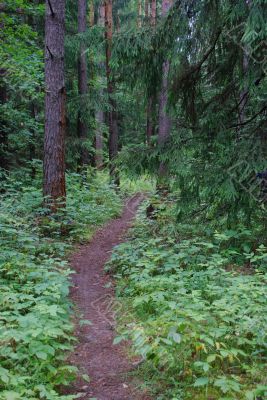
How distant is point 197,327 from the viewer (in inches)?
161

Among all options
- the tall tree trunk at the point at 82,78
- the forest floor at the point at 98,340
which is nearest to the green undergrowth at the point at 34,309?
the forest floor at the point at 98,340

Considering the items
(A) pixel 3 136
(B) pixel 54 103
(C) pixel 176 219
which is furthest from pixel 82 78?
(C) pixel 176 219

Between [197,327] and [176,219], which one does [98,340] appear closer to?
[197,327]

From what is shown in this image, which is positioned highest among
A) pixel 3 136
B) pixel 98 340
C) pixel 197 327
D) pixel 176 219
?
pixel 3 136

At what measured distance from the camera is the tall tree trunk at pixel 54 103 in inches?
352

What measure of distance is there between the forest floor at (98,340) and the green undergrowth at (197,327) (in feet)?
0.64

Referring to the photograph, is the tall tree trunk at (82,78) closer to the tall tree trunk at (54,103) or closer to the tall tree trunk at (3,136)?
the tall tree trunk at (3,136)

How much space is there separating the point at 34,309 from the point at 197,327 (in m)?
1.94

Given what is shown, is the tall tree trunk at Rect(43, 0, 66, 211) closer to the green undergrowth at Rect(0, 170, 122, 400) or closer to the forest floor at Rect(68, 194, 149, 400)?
the green undergrowth at Rect(0, 170, 122, 400)

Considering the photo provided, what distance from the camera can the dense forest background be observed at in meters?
3.87

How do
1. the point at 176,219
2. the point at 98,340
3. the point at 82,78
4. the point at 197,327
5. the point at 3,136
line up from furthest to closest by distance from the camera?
the point at 82,78
the point at 3,136
the point at 176,219
the point at 98,340
the point at 197,327

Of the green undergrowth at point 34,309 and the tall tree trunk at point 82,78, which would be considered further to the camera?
the tall tree trunk at point 82,78

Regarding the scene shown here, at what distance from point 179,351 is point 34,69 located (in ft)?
29.9

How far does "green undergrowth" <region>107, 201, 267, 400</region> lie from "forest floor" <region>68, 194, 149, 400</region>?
20 centimetres
